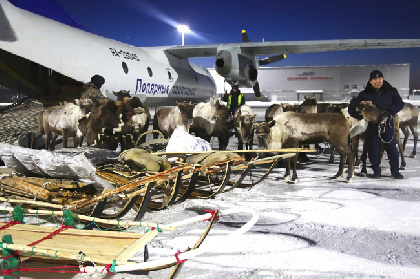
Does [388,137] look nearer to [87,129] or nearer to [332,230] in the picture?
[332,230]

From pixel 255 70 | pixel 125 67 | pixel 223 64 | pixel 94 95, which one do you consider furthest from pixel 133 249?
pixel 255 70

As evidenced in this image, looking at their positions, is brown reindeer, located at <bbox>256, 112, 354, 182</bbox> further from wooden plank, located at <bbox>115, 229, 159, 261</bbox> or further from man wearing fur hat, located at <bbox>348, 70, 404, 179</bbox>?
wooden plank, located at <bbox>115, 229, 159, 261</bbox>

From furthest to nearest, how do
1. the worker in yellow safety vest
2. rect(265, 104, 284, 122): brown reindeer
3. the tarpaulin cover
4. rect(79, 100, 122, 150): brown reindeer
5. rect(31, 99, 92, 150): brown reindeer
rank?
rect(265, 104, 284, 122): brown reindeer → the worker in yellow safety vest → rect(31, 99, 92, 150): brown reindeer → rect(79, 100, 122, 150): brown reindeer → the tarpaulin cover

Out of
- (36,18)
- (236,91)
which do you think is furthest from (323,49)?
(36,18)

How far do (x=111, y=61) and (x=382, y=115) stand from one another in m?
8.03

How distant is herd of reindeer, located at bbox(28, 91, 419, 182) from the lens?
658 cm

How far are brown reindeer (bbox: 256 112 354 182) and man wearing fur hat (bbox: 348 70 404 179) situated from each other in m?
0.55

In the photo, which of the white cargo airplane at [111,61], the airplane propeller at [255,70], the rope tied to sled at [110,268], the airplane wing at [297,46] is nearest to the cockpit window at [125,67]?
the white cargo airplane at [111,61]

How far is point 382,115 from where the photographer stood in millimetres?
6965

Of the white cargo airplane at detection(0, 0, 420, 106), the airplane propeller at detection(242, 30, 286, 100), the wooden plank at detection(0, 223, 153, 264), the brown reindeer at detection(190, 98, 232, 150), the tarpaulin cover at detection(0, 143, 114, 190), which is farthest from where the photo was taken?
the airplane propeller at detection(242, 30, 286, 100)

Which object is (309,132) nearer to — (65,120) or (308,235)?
(308,235)

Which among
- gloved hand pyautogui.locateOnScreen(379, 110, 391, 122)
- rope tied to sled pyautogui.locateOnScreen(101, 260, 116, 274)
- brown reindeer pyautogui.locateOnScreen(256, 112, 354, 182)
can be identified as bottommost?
rope tied to sled pyautogui.locateOnScreen(101, 260, 116, 274)

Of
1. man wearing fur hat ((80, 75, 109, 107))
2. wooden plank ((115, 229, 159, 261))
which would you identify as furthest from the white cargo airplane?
wooden plank ((115, 229, 159, 261))

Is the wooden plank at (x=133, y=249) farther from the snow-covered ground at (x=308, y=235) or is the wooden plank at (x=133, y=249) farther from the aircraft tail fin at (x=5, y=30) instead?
the aircraft tail fin at (x=5, y=30)
